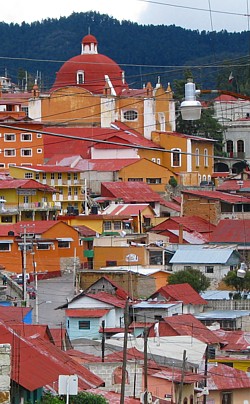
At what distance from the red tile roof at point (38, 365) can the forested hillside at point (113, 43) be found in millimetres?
129008

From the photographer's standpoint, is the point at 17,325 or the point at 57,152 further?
the point at 57,152

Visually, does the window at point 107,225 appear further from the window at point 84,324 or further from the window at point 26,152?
the window at point 84,324

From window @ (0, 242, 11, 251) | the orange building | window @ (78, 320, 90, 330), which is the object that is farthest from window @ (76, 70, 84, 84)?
window @ (78, 320, 90, 330)

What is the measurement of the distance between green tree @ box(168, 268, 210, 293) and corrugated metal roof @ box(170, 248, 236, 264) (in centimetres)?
147

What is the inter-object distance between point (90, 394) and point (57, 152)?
145ft

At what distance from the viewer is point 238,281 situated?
1660 inches

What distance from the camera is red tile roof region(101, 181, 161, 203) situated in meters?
54.4

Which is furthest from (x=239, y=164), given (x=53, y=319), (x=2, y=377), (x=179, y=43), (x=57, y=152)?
(x=179, y=43)

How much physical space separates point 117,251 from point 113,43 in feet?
401

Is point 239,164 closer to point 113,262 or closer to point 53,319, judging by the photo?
point 113,262

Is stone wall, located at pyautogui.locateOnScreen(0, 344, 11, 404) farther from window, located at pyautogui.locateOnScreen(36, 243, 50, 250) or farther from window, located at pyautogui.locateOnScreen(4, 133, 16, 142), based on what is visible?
window, located at pyautogui.locateOnScreen(4, 133, 16, 142)

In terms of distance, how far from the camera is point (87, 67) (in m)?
73.8

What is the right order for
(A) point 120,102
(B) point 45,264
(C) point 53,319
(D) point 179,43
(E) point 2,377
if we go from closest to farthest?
(E) point 2,377
(C) point 53,319
(B) point 45,264
(A) point 120,102
(D) point 179,43

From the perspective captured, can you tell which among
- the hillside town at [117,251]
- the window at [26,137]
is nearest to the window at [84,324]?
the hillside town at [117,251]
